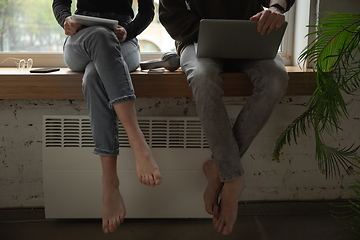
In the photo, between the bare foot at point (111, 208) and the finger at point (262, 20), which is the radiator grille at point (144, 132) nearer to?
the bare foot at point (111, 208)

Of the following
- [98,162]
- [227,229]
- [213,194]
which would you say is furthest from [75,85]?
[227,229]

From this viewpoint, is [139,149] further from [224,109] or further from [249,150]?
[249,150]

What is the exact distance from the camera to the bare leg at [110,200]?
1049mm

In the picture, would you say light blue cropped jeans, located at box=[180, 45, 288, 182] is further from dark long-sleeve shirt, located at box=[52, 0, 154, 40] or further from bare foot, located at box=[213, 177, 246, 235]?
dark long-sleeve shirt, located at box=[52, 0, 154, 40]

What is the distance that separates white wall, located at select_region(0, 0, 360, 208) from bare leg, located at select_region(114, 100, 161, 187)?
1.35ft

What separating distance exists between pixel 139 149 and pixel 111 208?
0.83ft

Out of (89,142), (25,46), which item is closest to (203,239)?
(89,142)

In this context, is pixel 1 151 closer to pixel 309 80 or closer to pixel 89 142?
pixel 89 142

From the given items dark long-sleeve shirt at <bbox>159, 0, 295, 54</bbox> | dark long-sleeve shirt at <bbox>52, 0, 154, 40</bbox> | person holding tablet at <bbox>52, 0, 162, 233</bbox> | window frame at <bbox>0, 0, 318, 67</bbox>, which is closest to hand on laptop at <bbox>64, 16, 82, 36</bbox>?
person holding tablet at <bbox>52, 0, 162, 233</bbox>

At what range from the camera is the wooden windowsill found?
122cm

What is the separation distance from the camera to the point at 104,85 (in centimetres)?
100

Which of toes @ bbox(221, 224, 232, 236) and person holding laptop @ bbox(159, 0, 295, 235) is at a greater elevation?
person holding laptop @ bbox(159, 0, 295, 235)

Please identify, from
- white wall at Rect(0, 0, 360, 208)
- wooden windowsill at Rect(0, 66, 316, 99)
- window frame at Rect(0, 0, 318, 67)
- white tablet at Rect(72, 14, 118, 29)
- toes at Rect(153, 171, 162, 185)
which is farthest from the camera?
window frame at Rect(0, 0, 318, 67)

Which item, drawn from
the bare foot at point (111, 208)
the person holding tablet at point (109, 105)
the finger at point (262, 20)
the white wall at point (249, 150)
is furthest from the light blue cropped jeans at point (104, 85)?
the finger at point (262, 20)
